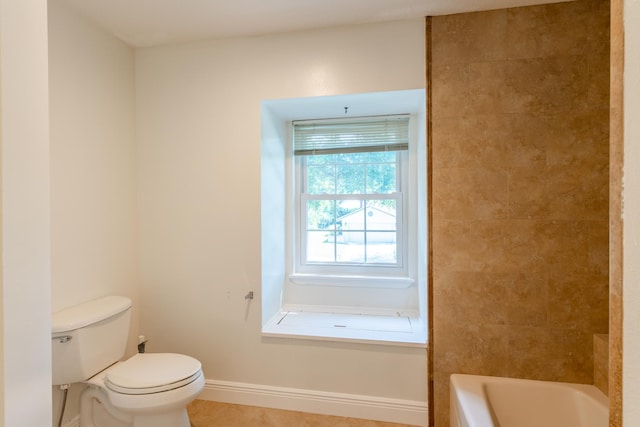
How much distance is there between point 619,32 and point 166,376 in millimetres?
1913

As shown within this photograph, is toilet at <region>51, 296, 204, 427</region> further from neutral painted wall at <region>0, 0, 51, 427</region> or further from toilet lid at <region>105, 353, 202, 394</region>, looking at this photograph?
neutral painted wall at <region>0, 0, 51, 427</region>

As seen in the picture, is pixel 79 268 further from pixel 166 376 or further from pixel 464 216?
pixel 464 216

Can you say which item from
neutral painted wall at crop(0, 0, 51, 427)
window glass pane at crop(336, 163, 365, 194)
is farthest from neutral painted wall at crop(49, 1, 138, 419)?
window glass pane at crop(336, 163, 365, 194)

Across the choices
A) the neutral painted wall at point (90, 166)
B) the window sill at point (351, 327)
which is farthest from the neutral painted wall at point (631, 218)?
the neutral painted wall at point (90, 166)

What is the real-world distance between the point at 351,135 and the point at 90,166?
67.2 inches

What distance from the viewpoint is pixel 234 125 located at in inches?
81.4

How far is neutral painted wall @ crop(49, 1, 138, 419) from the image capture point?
1.66m

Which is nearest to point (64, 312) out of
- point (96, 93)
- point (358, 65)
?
point (96, 93)

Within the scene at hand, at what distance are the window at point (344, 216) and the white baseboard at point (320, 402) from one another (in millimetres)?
425

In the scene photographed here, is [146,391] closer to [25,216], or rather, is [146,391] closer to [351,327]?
[25,216]

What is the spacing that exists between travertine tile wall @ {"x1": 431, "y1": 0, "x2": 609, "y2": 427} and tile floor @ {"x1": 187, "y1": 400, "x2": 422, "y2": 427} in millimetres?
535

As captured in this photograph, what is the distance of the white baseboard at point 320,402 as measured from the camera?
1889 millimetres

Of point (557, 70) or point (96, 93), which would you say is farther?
point (96, 93)

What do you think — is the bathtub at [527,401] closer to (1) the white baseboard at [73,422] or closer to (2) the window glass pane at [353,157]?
(2) the window glass pane at [353,157]
